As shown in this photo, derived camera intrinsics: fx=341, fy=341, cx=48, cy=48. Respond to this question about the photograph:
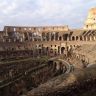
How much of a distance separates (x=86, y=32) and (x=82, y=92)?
6297 centimetres

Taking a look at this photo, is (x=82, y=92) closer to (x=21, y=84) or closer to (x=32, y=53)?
(x=21, y=84)

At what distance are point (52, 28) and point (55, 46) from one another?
7.77 metres

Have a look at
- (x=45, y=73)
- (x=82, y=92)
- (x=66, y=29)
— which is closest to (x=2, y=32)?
(x=66, y=29)

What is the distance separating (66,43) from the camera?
263 ft

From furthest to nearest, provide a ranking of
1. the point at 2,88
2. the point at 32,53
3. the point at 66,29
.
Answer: the point at 66,29, the point at 32,53, the point at 2,88

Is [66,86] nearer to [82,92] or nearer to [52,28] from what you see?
[82,92]

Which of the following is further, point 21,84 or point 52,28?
point 52,28

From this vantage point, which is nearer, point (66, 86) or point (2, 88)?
point (66, 86)

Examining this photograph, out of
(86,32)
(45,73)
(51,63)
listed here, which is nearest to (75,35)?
(86,32)

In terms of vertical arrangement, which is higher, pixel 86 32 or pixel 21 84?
pixel 86 32

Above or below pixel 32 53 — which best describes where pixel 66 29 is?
above

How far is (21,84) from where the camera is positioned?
30734mm

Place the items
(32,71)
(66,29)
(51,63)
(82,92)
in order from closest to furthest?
(82,92) < (32,71) < (51,63) < (66,29)

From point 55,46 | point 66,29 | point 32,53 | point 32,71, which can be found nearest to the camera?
point 32,71
